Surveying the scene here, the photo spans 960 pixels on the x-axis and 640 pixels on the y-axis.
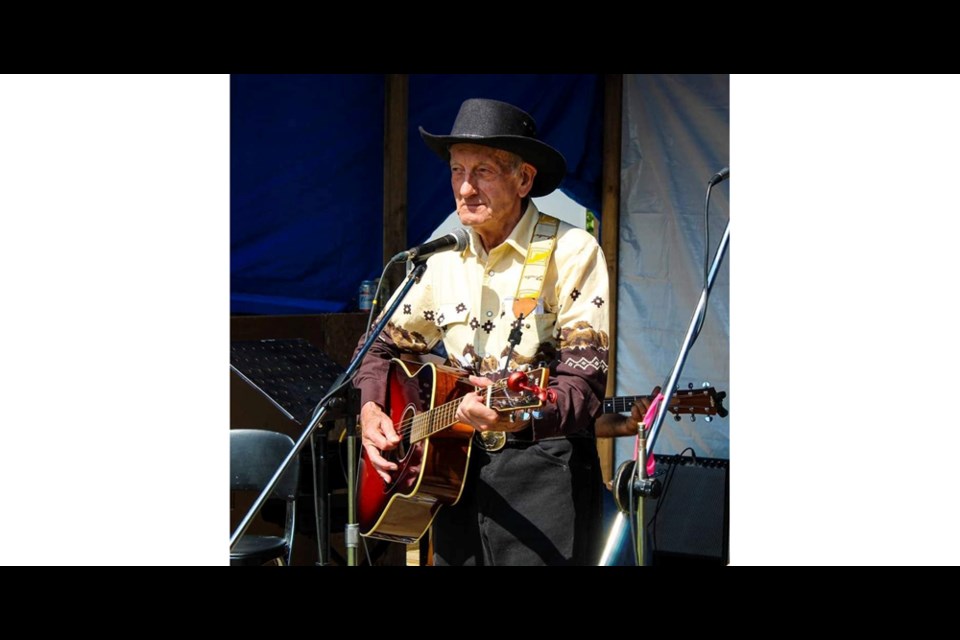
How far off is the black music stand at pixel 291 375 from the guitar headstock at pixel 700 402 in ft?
5.10

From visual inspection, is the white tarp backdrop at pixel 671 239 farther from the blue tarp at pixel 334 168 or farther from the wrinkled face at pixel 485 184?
the wrinkled face at pixel 485 184

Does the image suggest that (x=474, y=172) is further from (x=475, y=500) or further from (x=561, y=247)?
(x=475, y=500)

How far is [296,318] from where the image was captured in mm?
5301

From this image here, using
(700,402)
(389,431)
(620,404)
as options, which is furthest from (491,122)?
(620,404)

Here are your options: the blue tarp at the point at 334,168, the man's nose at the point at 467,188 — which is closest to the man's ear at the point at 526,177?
the man's nose at the point at 467,188

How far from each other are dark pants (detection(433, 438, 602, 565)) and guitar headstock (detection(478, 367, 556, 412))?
1.07 feet

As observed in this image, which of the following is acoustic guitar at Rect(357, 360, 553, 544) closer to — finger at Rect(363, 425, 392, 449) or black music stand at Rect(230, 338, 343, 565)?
finger at Rect(363, 425, 392, 449)

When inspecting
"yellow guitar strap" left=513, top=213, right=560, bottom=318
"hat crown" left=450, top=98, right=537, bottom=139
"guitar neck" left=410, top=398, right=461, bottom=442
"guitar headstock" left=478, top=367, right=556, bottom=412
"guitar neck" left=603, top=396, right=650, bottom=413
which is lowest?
"guitar neck" left=603, top=396, right=650, bottom=413

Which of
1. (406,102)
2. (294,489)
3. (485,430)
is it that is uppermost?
(406,102)

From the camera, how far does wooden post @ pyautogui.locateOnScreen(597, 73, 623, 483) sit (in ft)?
19.2

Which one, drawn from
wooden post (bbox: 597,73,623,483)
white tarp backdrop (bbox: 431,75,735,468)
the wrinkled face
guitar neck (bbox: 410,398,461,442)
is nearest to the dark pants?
guitar neck (bbox: 410,398,461,442)

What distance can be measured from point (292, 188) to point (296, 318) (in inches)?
26.3

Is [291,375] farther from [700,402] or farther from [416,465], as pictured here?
[700,402]
